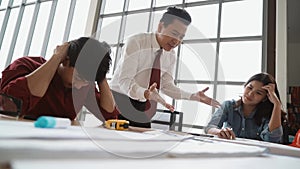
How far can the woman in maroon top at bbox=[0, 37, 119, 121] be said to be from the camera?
2.24 feet

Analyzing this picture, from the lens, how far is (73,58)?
0.74 meters

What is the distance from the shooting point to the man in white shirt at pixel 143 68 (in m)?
0.93

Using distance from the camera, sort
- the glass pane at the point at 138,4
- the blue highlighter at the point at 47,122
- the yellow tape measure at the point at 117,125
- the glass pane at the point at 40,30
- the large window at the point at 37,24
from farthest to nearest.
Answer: the glass pane at the point at 40,30 → the large window at the point at 37,24 → the glass pane at the point at 138,4 → the yellow tape measure at the point at 117,125 → the blue highlighter at the point at 47,122

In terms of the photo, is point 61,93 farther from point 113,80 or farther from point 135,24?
point 135,24

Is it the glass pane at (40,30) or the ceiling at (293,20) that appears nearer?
the ceiling at (293,20)

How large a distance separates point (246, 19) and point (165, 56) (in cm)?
167

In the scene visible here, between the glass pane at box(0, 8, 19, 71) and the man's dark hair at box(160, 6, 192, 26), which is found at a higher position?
the glass pane at box(0, 8, 19, 71)

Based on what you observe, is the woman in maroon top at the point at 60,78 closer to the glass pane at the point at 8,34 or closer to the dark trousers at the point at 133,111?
the dark trousers at the point at 133,111

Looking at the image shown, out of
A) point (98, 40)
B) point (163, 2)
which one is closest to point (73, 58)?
point (98, 40)

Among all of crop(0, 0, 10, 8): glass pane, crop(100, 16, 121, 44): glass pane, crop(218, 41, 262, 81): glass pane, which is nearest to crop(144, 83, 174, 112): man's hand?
crop(100, 16, 121, 44): glass pane

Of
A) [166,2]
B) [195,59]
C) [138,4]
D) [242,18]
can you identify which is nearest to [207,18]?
[242,18]

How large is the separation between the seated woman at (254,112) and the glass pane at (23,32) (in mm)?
3753

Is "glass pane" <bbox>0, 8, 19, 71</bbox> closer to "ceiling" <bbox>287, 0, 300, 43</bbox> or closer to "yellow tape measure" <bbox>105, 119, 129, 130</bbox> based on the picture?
"yellow tape measure" <bbox>105, 119, 129, 130</bbox>

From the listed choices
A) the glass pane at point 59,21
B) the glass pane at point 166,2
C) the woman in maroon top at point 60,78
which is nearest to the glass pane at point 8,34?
the glass pane at point 59,21
